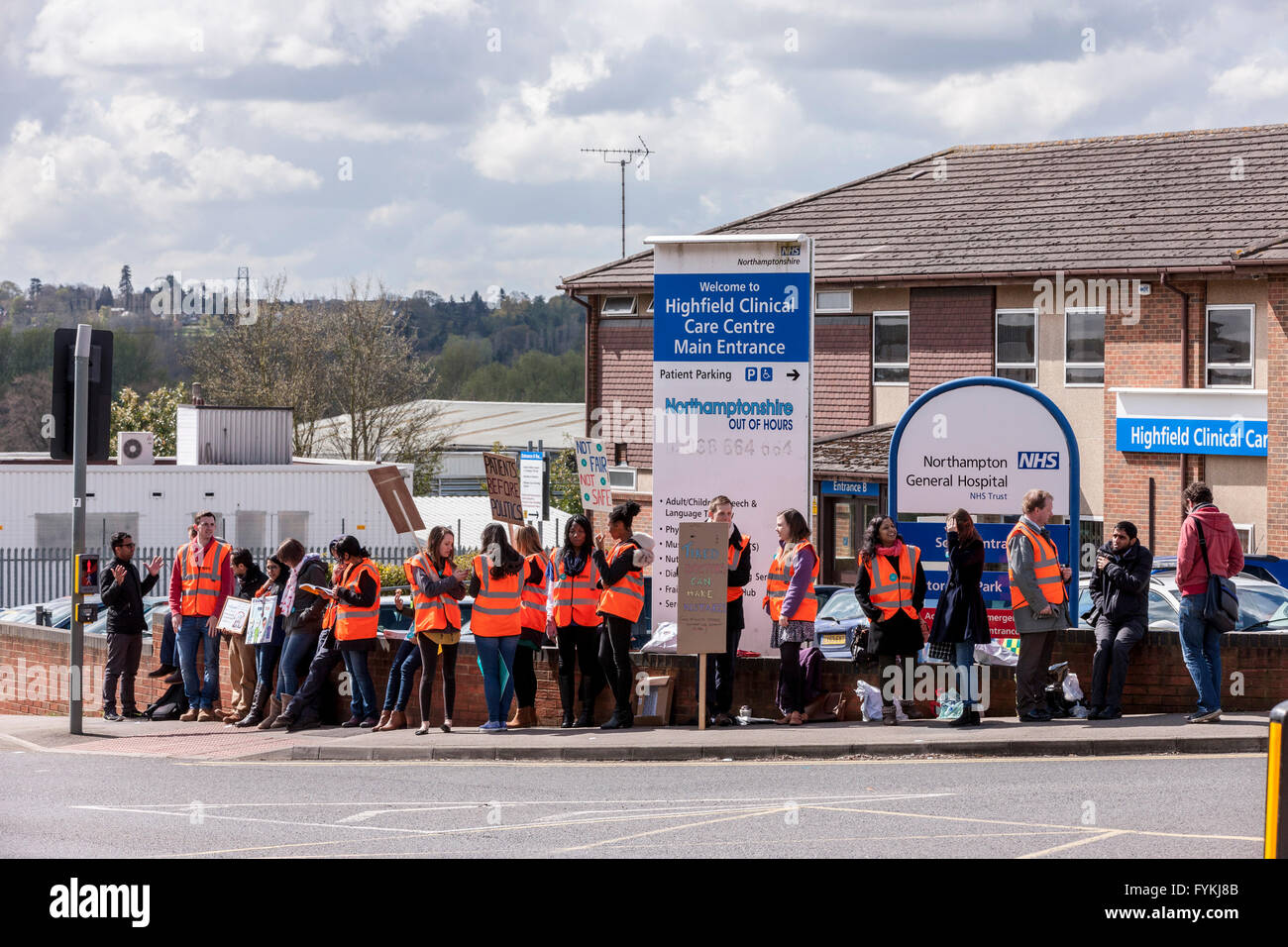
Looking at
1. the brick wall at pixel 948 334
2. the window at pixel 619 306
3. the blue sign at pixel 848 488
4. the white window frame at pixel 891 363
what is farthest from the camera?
the window at pixel 619 306

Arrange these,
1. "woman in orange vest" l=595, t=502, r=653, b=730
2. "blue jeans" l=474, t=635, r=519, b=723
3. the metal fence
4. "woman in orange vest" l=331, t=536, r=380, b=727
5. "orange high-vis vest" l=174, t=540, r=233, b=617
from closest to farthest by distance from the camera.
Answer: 1. "woman in orange vest" l=595, t=502, r=653, b=730
2. "blue jeans" l=474, t=635, r=519, b=723
3. "woman in orange vest" l=331, t=536, r=380, b=727
4. "orange high-vis vest" l=174, t=540, r=233, b=617
5. the metal fence

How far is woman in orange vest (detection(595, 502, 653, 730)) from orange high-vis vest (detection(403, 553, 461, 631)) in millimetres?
1355

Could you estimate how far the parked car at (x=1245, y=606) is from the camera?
1394cm

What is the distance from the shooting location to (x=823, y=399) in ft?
103

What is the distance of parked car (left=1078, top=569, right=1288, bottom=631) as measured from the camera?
13.9 meters

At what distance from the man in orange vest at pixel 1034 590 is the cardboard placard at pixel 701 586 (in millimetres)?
2396

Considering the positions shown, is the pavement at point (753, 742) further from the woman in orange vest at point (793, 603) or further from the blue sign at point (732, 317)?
the blue sign at point (732, 317)

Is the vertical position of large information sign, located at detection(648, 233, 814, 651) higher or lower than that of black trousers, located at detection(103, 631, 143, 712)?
higher

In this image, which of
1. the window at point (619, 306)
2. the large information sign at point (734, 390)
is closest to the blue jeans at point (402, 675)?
the large information sign at point (734, 390)

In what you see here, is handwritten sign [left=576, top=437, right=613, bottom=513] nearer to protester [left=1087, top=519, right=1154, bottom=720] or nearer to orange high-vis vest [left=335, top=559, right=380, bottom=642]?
orange high-vis vest [left=335, top=559, right=380, bottom=642]

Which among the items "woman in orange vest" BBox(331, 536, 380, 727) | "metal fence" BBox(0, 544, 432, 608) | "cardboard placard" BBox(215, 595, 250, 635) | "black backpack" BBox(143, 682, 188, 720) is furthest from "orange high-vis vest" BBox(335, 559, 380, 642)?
"metal fence" BBox(0, 544, 432, 608)

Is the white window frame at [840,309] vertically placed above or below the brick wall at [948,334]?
above

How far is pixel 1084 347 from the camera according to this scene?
28.4 metres
